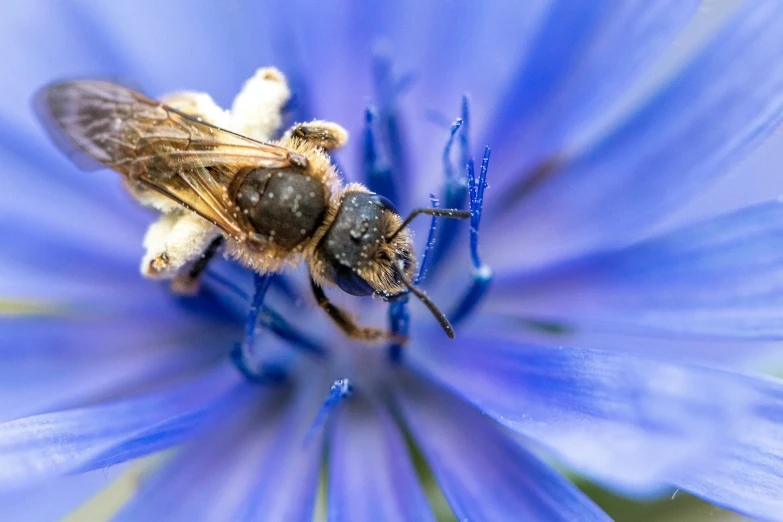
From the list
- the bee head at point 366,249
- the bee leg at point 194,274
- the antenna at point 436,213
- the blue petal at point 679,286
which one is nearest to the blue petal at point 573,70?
the blue petal at point 679,286

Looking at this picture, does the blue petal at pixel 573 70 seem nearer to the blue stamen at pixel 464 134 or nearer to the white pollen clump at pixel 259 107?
the blue stamen at pixel 464 134

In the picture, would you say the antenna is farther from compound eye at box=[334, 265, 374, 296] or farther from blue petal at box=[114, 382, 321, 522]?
blue petal at box=[114, 382, 321, 522]

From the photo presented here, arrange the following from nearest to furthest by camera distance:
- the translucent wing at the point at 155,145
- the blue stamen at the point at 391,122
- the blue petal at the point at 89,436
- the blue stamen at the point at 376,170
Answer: the blue petal at the point at 89,436 < the translucent wing at the point at 155,145 < the blue stamen at the point at 376,170 < the blue stamen at the point at 391,122

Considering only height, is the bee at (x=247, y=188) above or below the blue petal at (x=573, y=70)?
below

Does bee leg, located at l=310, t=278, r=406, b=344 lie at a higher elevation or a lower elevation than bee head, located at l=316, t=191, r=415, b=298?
lower

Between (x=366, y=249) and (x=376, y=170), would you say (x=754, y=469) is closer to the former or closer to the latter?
(x=366, y=249)

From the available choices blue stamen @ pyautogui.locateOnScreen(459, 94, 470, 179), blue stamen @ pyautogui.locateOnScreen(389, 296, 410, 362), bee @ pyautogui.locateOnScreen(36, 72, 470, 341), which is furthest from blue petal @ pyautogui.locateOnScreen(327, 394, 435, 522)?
blue stamen @ pyautogui.locateOnScreen(459, 94, 470, 179)
